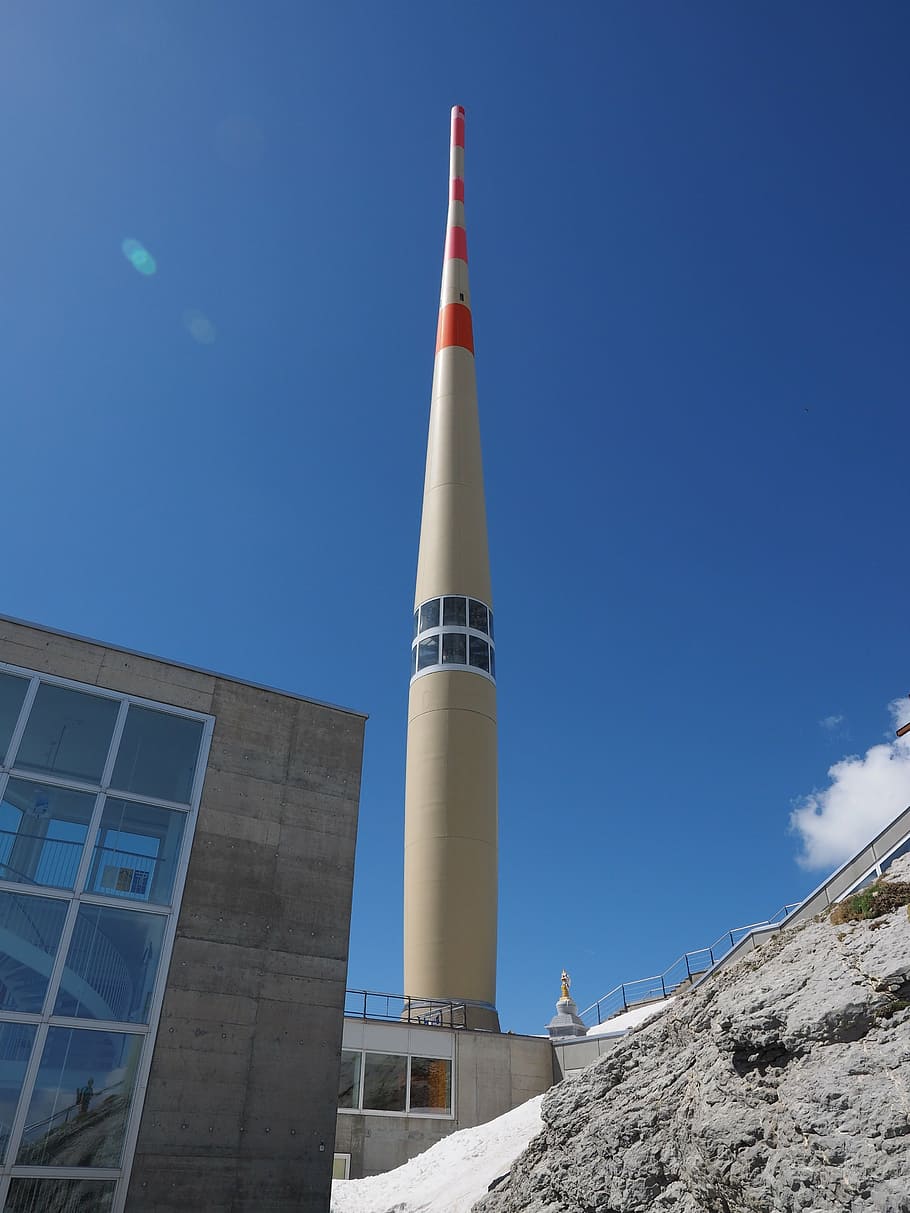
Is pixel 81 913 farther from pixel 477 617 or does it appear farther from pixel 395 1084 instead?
pixel 477 617

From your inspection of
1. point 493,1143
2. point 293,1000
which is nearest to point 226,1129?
point 293,1000

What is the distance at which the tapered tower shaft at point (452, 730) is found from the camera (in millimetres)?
31906

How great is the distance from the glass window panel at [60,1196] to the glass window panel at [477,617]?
26417 millimetres

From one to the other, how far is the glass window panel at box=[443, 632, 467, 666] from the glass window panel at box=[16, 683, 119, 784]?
21.5 meters

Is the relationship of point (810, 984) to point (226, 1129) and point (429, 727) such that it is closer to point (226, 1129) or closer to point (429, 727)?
point (226, 1129)

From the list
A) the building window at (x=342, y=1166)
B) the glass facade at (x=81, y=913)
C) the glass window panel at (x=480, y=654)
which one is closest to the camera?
the glass facade at (x=81, y=913)

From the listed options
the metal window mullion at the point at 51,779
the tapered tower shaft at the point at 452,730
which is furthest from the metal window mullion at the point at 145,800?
the tapered tower shaft at the point at 452,730

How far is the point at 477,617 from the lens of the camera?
3794cm

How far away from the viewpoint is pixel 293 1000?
50.3 feet

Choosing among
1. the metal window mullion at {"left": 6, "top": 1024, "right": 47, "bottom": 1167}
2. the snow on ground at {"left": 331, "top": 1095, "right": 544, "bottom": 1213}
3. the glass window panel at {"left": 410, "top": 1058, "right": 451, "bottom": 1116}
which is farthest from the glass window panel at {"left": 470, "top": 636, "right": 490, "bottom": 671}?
the metal window mullion at {"left": 6, "top": 1024, "right": 47, "bottom": 1167}

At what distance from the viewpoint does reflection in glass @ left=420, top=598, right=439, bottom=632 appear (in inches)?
1491

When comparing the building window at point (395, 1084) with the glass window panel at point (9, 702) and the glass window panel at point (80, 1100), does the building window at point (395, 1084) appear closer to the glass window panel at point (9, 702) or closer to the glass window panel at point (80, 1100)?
the glass window panel at point (80, 1100)

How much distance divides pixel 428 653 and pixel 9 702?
23237mm

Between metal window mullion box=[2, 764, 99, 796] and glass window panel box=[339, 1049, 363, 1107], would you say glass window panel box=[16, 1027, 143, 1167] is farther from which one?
glass window panel box=[339, 1049, 363, 1107]
